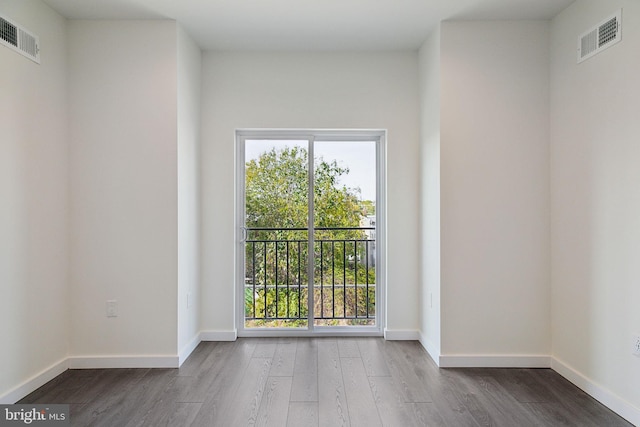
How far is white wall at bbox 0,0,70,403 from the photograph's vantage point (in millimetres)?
2553

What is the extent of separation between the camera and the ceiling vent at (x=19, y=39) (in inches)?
100

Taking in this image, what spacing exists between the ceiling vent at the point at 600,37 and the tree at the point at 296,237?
6.80ft

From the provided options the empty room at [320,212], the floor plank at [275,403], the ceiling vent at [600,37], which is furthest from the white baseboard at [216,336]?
the ceiling vent at [600,37]

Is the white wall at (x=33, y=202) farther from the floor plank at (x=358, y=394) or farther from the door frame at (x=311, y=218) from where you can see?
the floor plank at (x=358, y=394)

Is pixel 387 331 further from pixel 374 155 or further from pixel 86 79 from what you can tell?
pixel 86 79

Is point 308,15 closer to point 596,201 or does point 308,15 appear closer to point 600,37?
point 600,37

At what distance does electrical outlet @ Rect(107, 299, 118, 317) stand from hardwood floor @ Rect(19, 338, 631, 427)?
411 millimetres

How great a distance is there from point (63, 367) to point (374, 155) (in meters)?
3.10

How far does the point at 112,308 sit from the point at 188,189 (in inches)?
42.4

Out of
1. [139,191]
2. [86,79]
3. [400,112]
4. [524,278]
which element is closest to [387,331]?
[524,278]

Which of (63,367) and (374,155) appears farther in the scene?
(374,155)

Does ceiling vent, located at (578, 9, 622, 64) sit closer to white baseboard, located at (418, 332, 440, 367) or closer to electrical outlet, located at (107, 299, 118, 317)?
white baseboard, located at (418, 332, 440, 367)

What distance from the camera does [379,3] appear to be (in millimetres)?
2975

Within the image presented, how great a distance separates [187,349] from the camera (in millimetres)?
3441
